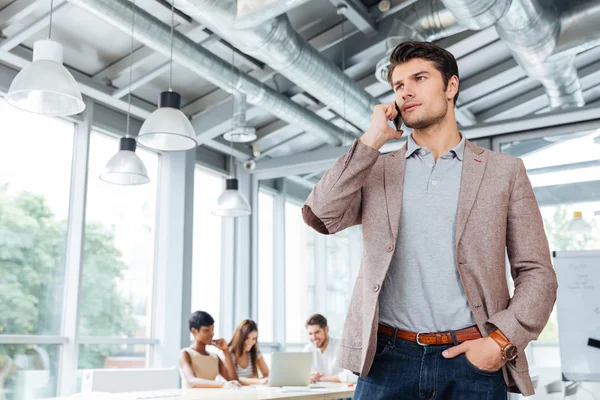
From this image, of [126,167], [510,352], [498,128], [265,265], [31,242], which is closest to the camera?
[510,352]

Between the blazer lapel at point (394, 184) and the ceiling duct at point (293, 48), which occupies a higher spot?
the ceiling duct at point (293, 48)

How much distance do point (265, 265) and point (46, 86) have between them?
420 cm

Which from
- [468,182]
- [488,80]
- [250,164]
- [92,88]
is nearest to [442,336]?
[468,182]

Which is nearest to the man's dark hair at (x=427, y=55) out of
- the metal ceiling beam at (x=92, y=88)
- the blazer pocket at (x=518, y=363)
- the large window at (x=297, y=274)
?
the blazer pocket at (x=518, y=363)

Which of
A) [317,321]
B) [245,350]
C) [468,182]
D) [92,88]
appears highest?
[92,88]

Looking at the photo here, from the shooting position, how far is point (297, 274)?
261 inches

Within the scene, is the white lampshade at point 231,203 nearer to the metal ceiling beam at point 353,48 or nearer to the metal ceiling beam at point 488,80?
the metal ceiling beam at point 353,48

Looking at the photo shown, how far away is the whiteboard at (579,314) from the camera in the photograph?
4.34 metres

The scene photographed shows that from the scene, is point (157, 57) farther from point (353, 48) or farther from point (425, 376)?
point (425, 376)

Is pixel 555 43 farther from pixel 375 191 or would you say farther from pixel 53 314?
pixel 53 314

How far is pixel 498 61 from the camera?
5.98m

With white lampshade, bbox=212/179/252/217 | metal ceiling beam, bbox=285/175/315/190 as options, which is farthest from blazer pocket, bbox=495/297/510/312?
metal ceiling beam, bbox=285/175/315/190

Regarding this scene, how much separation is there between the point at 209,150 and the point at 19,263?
99.8 inches

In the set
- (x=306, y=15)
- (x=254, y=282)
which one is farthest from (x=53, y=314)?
(x=306, y=15)
